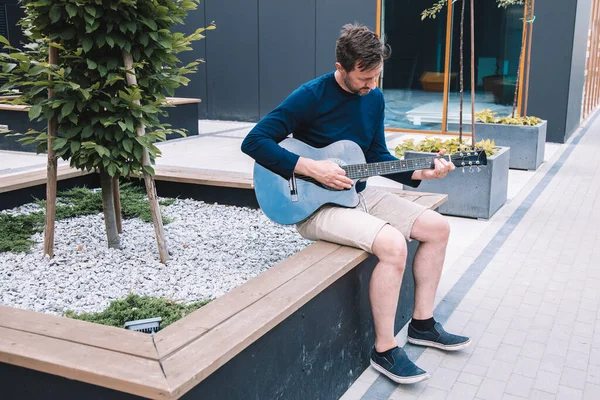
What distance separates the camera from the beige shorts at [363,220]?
9.39ft

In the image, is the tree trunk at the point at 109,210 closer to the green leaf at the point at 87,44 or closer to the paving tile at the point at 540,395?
the green leaf at the point at 87,44

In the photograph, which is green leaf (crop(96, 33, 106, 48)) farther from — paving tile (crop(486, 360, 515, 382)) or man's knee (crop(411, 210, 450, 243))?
paving tile (crop(486, 360, 515, 382))

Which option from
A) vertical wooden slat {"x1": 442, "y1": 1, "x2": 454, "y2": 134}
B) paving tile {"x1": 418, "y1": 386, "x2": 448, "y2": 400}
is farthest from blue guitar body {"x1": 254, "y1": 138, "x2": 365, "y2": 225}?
vertical wooden slat {"x1": 442, "y1": 1, "x2": 454, "y2": 134}

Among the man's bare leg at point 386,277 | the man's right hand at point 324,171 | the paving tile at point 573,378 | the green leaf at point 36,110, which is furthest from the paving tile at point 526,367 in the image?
the green leaf at point 36,110

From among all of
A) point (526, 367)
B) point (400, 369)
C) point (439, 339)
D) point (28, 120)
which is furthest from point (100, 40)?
point (28, 120)

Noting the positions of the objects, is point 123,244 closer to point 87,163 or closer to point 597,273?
point 87,163

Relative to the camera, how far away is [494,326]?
11.5 ft

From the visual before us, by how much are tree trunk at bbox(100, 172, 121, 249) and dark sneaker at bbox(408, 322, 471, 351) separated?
1781 mm

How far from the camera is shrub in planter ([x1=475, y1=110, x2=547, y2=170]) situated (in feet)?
26.4

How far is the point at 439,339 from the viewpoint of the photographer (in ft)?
10.5

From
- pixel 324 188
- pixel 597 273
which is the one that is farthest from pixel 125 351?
pixel 597 273

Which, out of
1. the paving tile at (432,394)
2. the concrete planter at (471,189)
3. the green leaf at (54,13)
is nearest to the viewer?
the paving tile at (432,394)

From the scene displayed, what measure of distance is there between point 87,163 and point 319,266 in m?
1.52

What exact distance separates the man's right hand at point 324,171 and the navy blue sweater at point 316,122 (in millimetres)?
46
